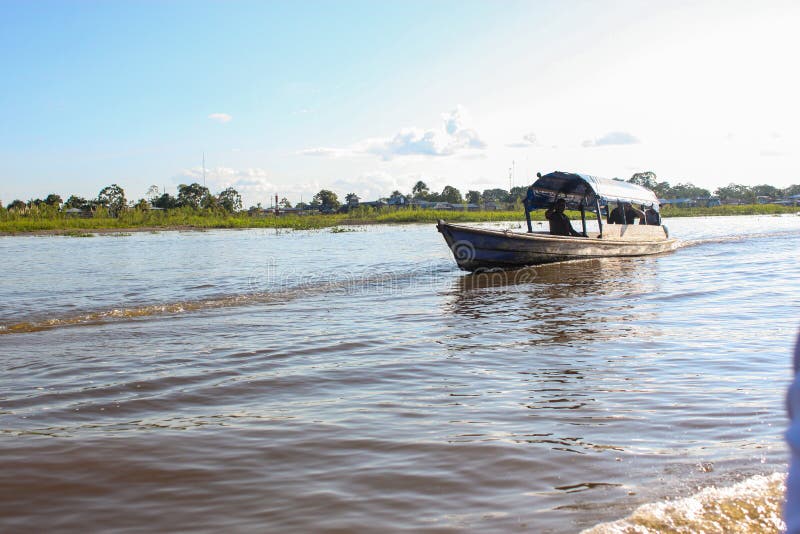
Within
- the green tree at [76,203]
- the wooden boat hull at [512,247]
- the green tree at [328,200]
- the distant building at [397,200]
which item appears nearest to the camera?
the wooden boat hull at [512,247]

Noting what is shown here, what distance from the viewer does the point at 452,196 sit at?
9425 centimetres

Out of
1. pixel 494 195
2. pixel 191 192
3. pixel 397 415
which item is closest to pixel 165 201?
pixel 191 192

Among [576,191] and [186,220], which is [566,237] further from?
[186,220]

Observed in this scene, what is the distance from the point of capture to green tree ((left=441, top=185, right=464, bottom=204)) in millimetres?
93875

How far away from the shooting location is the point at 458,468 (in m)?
3.06

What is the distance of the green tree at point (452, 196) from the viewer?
308 ft

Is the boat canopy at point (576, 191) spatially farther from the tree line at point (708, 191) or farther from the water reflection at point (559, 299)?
the tree line at point (708, 191)

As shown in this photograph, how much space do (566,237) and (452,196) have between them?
80.6 m

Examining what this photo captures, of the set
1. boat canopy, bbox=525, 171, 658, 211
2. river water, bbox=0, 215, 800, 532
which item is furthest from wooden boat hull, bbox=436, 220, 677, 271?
river water, bbox=0, 215, 800, 532

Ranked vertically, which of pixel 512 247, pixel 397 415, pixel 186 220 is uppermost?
pixel 186 220

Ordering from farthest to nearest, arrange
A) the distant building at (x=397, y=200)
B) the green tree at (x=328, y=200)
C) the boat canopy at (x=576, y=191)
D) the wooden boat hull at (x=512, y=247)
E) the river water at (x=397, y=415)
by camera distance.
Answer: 1. the distant building at (x=397, y=200)
2. the green tree at (x=328, y=200)
3. the boat canopy at (x=576, y=191)
4. the wooden boat hull at (x=512, y=247)
5. the river water at (x=397, y=415)

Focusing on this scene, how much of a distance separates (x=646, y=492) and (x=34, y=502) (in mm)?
2682

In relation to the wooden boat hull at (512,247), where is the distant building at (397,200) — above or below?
above

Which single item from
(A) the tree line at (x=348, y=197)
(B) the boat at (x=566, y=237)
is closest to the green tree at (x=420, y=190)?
(A) the tree line at (x=348, y=197)
